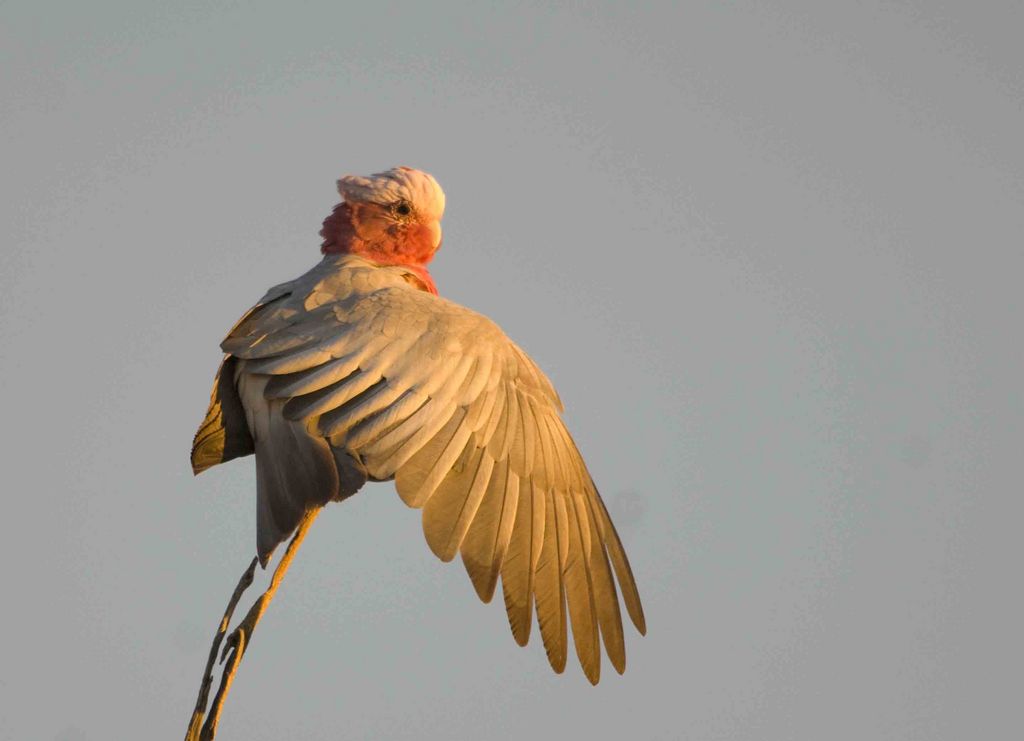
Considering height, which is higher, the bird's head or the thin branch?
the bird's head

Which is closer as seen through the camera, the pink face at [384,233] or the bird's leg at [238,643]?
the bird's leg at [238,643]

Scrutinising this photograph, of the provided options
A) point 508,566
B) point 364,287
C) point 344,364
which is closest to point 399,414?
point 344,364

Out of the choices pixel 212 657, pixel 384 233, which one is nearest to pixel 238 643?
pixel 212 657

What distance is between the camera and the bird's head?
9125 millimetres

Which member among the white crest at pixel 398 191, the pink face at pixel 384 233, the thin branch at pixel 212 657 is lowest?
the thin branch at pixel 212 657

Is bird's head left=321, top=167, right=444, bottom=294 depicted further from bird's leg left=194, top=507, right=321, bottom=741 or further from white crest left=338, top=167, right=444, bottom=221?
bird's leg left=194, top=507, right=321, bottom=741

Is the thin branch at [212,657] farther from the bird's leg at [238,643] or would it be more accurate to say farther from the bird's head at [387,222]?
the bird's head at [387,222]

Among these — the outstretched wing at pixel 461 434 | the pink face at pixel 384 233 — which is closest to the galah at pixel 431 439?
the outstretched wing at pixel 461 434

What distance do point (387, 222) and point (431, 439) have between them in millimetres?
2638

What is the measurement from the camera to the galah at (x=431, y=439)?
673 cm

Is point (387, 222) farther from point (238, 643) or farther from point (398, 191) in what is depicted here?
point (238, 643)

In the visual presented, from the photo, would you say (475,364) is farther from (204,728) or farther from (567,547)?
(204,728)

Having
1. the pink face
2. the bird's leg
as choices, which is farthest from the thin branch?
the pink face

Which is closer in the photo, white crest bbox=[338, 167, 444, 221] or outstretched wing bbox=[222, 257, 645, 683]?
outstretched wing bbox=[222, 257, 645, 683]
